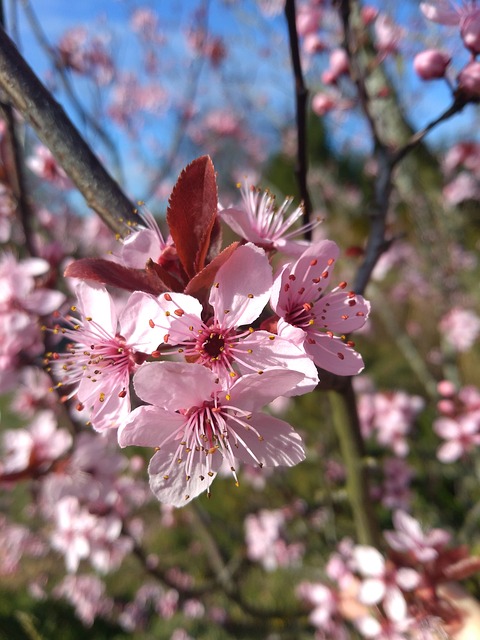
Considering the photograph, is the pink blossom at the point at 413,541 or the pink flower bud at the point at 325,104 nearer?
the pink blossom at the point at 413,541

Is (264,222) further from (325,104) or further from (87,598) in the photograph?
(87,598)

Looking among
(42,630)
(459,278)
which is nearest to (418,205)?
(459,278)

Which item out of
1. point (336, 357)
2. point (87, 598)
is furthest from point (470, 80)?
point (87, 598)

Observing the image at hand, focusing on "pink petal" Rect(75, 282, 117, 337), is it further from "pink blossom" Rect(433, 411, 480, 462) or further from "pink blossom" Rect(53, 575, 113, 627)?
"pink blossom" Rect(53, 575, 113, 627)

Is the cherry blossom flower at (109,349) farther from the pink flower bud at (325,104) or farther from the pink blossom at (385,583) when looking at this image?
the pink flower bud at (325,104)

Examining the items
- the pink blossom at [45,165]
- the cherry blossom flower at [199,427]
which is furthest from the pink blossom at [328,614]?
the pink blossom at [45,165]

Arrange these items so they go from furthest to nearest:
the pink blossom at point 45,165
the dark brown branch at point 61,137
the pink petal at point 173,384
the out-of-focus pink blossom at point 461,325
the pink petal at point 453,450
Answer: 1. the out-of-focus pink blossom at point 461,325
2. the pink petal at point 453,450
3. the pink blossom at point 45,165
4. the dark brown branch at point 61,137
5. the pink petal at point 173,384

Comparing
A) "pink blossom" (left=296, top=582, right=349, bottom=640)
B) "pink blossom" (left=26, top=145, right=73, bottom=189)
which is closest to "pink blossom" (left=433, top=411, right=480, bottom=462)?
"pink blossom" (left=296, top=582, right=349, bottom=640)
